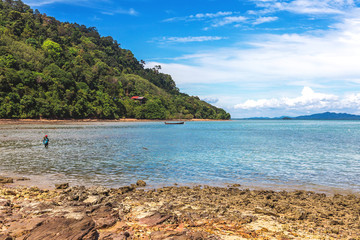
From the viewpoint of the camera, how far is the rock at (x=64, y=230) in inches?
282

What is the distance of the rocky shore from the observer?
809 centimetres

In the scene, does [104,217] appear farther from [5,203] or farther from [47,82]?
[47,82]

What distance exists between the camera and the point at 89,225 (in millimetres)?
8047

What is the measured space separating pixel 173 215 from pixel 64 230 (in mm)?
3934

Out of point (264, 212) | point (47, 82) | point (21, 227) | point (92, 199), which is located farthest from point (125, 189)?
point (47, 82)

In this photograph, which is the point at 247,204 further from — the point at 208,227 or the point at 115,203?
the point at 115,203

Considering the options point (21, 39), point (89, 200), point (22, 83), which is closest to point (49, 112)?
point (22, 83)

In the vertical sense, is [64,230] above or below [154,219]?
above

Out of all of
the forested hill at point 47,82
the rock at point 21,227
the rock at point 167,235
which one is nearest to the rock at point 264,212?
the rock at point 167,235

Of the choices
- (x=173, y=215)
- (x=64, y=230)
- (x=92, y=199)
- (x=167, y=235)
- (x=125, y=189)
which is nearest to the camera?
(x=64, y=230)

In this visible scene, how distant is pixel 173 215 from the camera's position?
992 centimetres

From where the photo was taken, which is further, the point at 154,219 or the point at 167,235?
the point at 154,219

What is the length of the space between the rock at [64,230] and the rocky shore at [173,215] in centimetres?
3

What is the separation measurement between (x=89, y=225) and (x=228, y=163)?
19.4 metres
